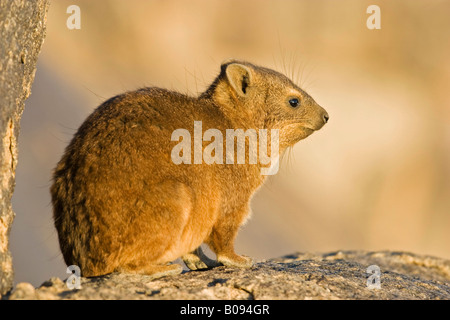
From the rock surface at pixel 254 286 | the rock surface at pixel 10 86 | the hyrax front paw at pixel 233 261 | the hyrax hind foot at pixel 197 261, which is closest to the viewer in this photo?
the rock surface at pixel 254 286

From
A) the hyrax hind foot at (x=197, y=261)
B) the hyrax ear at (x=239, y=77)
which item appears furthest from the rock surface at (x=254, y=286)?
the hyrax ear at (x=239, y=77)

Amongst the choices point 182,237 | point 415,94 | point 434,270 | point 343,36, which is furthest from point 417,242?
point 182,237

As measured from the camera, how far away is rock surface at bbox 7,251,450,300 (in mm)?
6512

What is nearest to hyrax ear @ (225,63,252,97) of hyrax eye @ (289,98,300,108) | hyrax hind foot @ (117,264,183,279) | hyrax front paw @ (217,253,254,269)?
hyrax eye @ (289,98,300,108)

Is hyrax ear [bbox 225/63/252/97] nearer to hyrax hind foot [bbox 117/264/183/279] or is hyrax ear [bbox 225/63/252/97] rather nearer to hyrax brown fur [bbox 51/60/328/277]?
hyrax brown fur [bbox 51/60/328/277]

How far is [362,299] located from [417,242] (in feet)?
64.2

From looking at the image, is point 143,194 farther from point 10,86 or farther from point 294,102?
point 294,102

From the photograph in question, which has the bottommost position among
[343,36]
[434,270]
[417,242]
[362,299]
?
[417,242]

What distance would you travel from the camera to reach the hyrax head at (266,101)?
9453mm

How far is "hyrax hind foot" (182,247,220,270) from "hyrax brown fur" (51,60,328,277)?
14 millimetres

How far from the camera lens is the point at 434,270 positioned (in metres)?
12.0

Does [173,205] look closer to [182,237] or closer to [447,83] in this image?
[182,237]

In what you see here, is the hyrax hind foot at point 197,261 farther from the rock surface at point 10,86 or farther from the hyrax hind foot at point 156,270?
the rock surface at point 10,86

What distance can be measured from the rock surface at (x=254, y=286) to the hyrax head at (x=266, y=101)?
7.04ft
